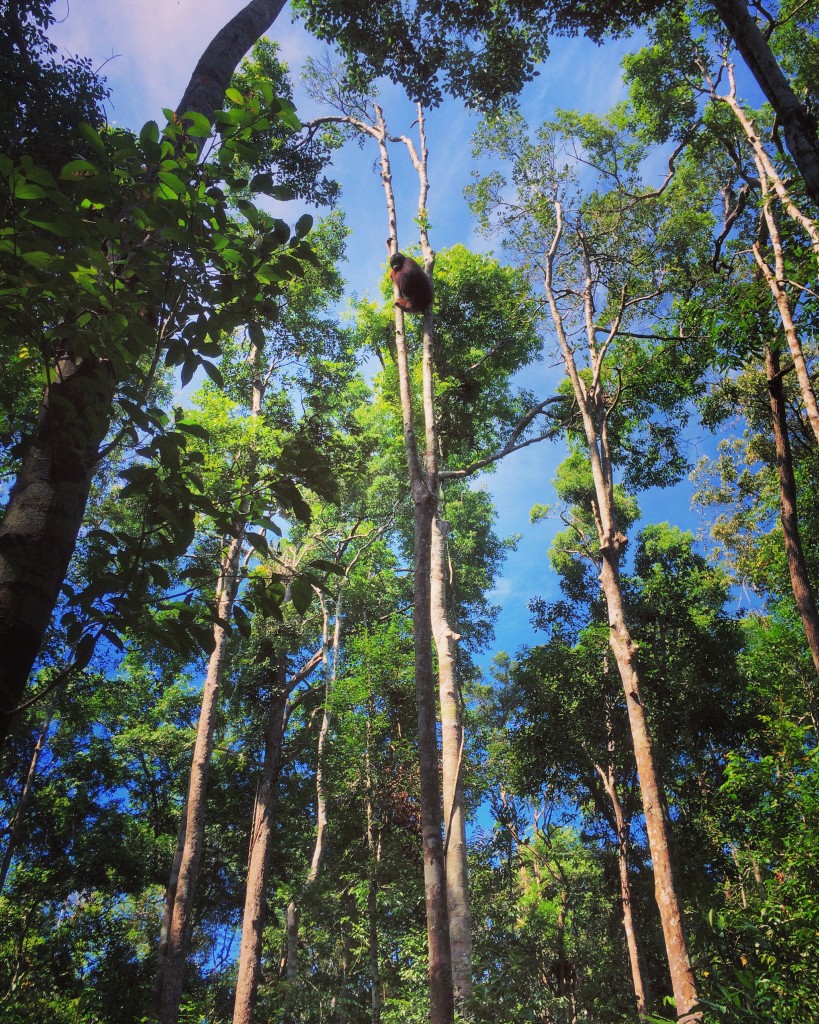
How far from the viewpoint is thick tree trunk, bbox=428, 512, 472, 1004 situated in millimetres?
5293

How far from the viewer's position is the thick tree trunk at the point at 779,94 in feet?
7.57

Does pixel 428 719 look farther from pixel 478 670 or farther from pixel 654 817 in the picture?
pixel 478 670

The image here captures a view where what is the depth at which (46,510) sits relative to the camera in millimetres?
1229

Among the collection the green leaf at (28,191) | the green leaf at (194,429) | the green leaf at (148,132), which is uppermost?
the green leaf at (148,132)

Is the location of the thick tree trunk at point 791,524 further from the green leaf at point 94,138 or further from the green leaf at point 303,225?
the green leaf at point 94,138

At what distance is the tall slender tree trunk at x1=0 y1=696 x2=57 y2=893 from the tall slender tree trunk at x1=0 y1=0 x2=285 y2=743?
12.1m

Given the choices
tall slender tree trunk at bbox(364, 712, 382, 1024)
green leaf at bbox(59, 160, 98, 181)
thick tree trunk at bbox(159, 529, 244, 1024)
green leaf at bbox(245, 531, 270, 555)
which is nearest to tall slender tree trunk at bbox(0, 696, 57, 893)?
thick tree trunk at bbox(159, 529, 244, 1024)

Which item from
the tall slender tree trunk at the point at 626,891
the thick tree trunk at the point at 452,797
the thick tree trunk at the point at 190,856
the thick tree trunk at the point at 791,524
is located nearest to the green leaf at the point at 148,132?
the thick tree trunk at the point at 452,797

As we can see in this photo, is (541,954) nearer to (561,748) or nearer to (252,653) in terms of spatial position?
(561,748)

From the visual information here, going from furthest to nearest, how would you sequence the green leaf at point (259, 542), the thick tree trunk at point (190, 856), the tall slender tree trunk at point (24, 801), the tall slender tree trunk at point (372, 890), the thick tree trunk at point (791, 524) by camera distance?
1. the tall slender tree trunk at point (24, 801)
2. the tall slender tree trunk at point (372, 890)
3. the thick tree trunk at point (190, 856)
4. the thick tree trunk at point (791, 524)
5. the green leaf at point (259, 542)

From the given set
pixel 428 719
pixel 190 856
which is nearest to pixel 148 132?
pixel 428 719

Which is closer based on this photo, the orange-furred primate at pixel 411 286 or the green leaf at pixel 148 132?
the green leaf at pixel 148 132

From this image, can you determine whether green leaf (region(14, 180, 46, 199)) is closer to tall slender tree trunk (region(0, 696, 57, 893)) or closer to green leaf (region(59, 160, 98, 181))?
green leaf (region(59, 160, 98, 181))

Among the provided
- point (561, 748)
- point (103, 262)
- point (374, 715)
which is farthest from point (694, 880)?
point (103, 262)
